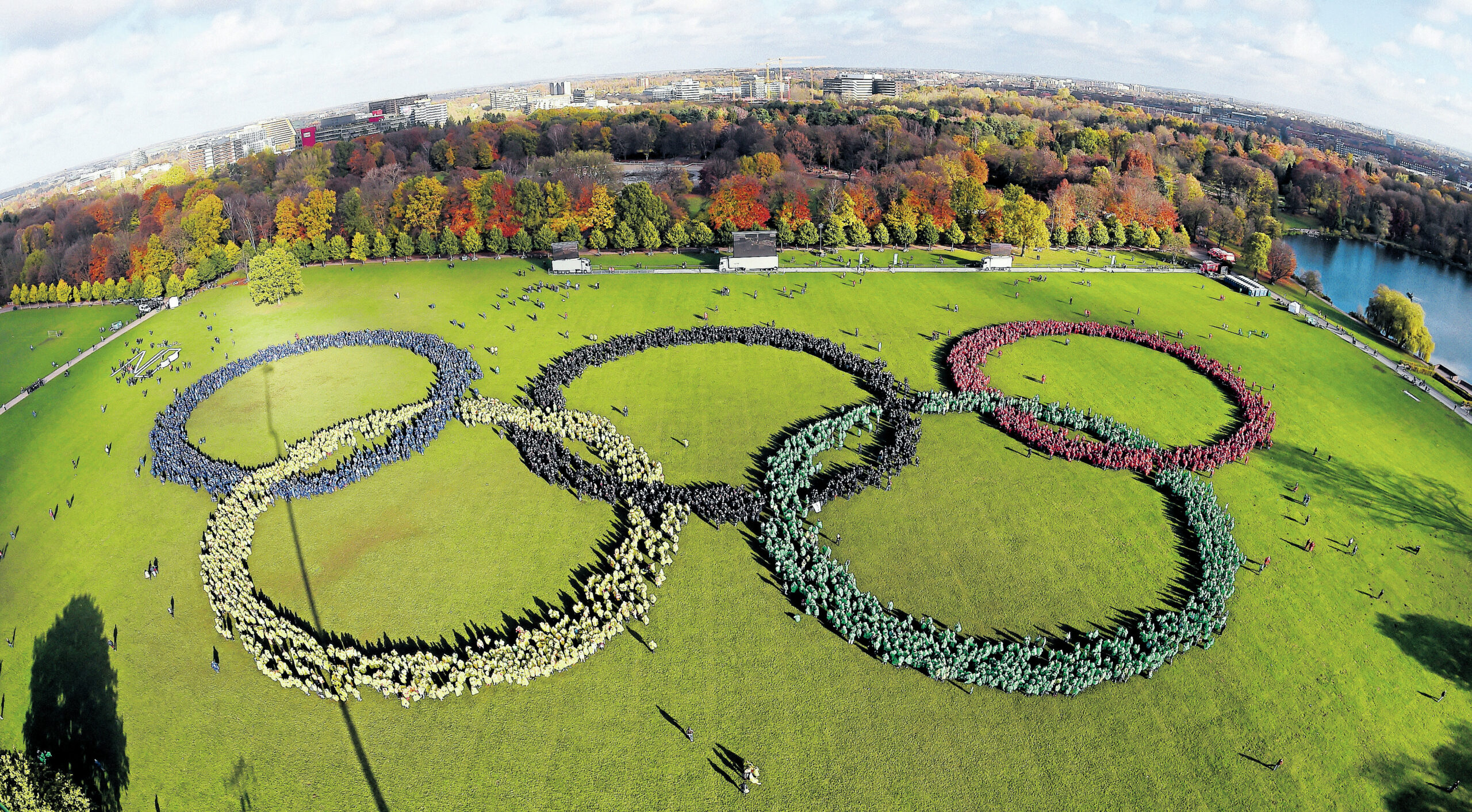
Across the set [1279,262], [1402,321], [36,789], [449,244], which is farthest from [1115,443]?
[449,244]

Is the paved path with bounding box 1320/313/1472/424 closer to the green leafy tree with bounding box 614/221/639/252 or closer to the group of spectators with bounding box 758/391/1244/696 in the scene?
the group of spectators with bounding box 758/391/1244/696

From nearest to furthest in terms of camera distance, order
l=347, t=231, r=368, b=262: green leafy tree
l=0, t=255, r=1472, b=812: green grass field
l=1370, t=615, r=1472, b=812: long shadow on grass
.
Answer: l=1370, t=615, r=1472, b=812: long shadow on grass < l=0, t=255, r=1472, b=812: green grass field < l=347, t=231, r=368, b=262: green leafy tree

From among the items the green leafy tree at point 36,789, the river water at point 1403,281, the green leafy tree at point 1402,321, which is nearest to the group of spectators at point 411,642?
the green leafy tree at point 36,789

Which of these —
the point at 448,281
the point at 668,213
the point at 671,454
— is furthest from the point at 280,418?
the point at 668,213

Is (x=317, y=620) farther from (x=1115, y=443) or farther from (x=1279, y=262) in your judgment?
(x=1279, y=262)

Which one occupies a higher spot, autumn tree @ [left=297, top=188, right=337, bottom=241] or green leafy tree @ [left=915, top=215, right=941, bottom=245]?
autumn tree @ [left=297, top=188, right=337, bottom=241]

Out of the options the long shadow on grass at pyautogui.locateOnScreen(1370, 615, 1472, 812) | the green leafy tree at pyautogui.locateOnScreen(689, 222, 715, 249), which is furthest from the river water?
the green leafy tree at pyautogui.locateOnScreen(689, 222, 715, 249)

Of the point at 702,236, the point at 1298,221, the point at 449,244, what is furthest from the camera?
the point at 1298,221
